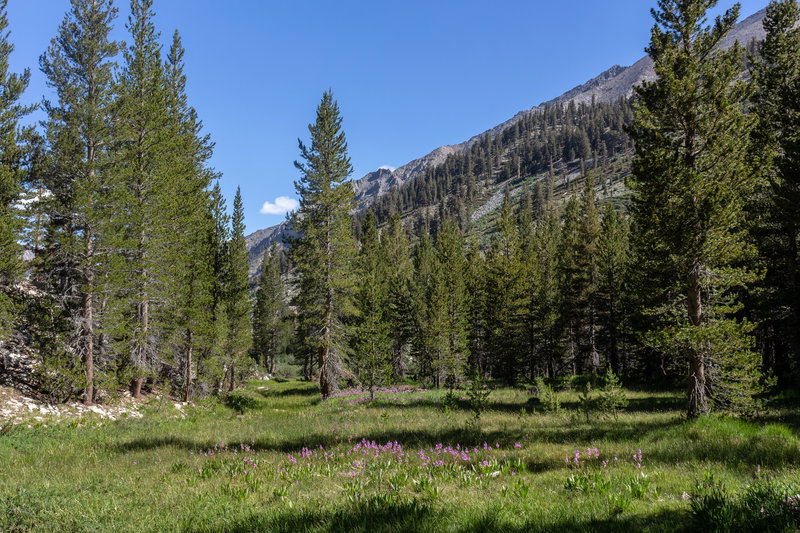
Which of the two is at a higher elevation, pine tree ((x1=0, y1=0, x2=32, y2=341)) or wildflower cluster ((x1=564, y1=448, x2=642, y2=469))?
pine tree ((x1=0, y1=0, x2=32, y2=341))

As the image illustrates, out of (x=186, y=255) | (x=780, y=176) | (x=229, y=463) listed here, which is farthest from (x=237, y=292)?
(x=780, y=176)

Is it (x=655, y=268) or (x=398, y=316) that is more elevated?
(x=655, y=268)

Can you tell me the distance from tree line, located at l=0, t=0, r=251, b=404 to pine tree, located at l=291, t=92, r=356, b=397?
6421 millimetres

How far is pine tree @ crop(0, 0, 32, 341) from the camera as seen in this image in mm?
13664

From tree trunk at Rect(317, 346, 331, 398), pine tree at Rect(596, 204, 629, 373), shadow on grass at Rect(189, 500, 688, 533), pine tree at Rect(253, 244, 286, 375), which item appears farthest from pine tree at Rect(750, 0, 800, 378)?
pine tree at Rect(253, 244, 286, 375)

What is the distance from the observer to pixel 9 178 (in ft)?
48.3

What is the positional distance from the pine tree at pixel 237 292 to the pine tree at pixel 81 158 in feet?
43.4

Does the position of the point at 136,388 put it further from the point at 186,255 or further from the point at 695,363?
the point at 695,363

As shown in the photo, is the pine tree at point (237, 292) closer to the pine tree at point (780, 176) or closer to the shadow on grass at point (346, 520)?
the shadow on grass at point (346, 520)

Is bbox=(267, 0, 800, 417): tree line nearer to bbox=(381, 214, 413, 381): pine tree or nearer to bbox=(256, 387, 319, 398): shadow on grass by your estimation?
bbox=(381, 214, 413, 381): pine tree

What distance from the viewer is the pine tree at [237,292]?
99.3 ft

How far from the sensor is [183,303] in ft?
72.7

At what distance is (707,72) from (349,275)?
20.3 metres

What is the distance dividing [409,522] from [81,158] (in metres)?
19.6
